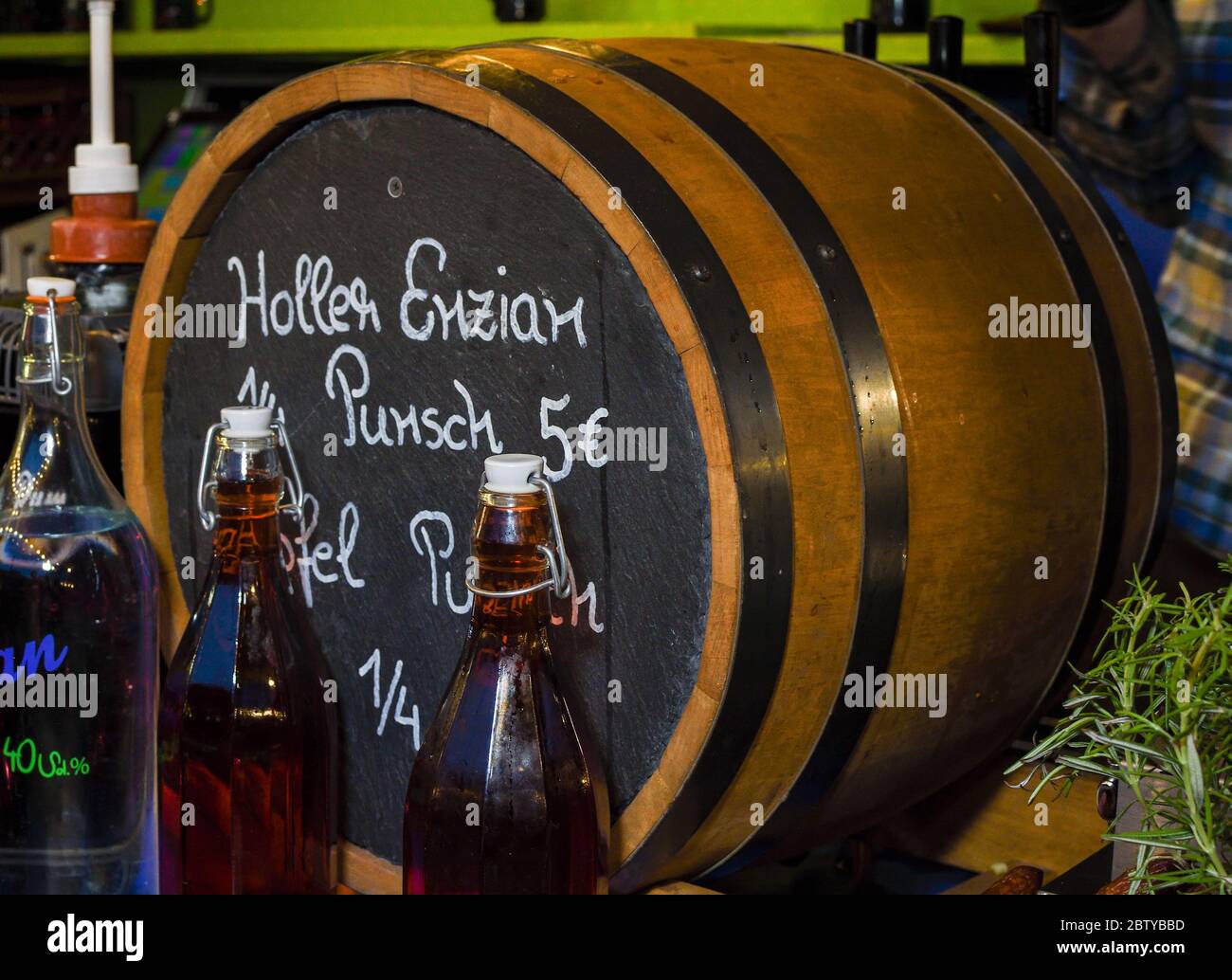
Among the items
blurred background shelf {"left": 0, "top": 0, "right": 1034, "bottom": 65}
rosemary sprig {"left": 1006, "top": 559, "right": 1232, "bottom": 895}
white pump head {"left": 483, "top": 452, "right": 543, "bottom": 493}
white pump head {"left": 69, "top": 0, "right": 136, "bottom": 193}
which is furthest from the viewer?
blurred background shelf {"left": 0, "top": 0, "right": 1034, "bottom": 65}

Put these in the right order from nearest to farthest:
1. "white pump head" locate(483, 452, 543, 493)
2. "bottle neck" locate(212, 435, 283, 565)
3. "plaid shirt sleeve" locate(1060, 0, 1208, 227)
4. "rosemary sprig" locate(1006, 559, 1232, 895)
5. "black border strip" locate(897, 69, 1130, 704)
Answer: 1. "rosemary sprig" locate(1006, 559, 1232, 895)
2. "white pump head" locate(483, 452, 543, 493)
3. "bottle neck" locate(212, 435, 283, 565)
4. "black border strip" locate(897, 69, 1130, 704)
5. "plaid shirt sleeve" locate(1060, 0, 1208, 227)

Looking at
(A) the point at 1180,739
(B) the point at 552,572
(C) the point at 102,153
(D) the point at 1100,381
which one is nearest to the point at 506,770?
(B) the point at 552,572

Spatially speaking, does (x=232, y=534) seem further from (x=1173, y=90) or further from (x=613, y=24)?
(x=613, y=24)

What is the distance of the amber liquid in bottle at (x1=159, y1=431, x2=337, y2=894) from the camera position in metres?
0.91

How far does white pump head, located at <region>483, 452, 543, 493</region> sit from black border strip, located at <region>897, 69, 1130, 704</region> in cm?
47

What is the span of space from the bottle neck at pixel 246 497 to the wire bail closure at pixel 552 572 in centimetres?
13

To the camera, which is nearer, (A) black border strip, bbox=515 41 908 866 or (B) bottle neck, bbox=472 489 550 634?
(B) bottle neck, bbox=472 489 550 634

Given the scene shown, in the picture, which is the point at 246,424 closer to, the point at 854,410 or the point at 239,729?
the point at 239,729

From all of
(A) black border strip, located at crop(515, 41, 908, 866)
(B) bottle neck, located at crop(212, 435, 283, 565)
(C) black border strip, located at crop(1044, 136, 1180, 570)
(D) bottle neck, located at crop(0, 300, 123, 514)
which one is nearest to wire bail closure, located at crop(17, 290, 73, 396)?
(D) bottle neck, located at crop(0, 300, 123, 514)

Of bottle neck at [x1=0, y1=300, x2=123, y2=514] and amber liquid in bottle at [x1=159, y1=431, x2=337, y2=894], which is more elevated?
bottle neck at [x1=0, y1=300, x2=123, y2=514]

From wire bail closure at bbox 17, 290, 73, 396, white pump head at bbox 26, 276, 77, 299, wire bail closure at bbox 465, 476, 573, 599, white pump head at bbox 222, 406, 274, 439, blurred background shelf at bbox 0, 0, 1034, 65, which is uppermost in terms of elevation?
blurred background shelf at bbox 0, 0, 1034, 65

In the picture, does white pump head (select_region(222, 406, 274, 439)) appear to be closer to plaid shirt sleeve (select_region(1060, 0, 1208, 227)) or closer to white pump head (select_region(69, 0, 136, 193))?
white pump head (select_region(69, 0, 136, 193))

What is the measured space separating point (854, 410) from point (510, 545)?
0.77 feet

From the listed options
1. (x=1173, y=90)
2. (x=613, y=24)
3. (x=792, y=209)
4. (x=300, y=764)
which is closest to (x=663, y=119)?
(x=792, y=209)
